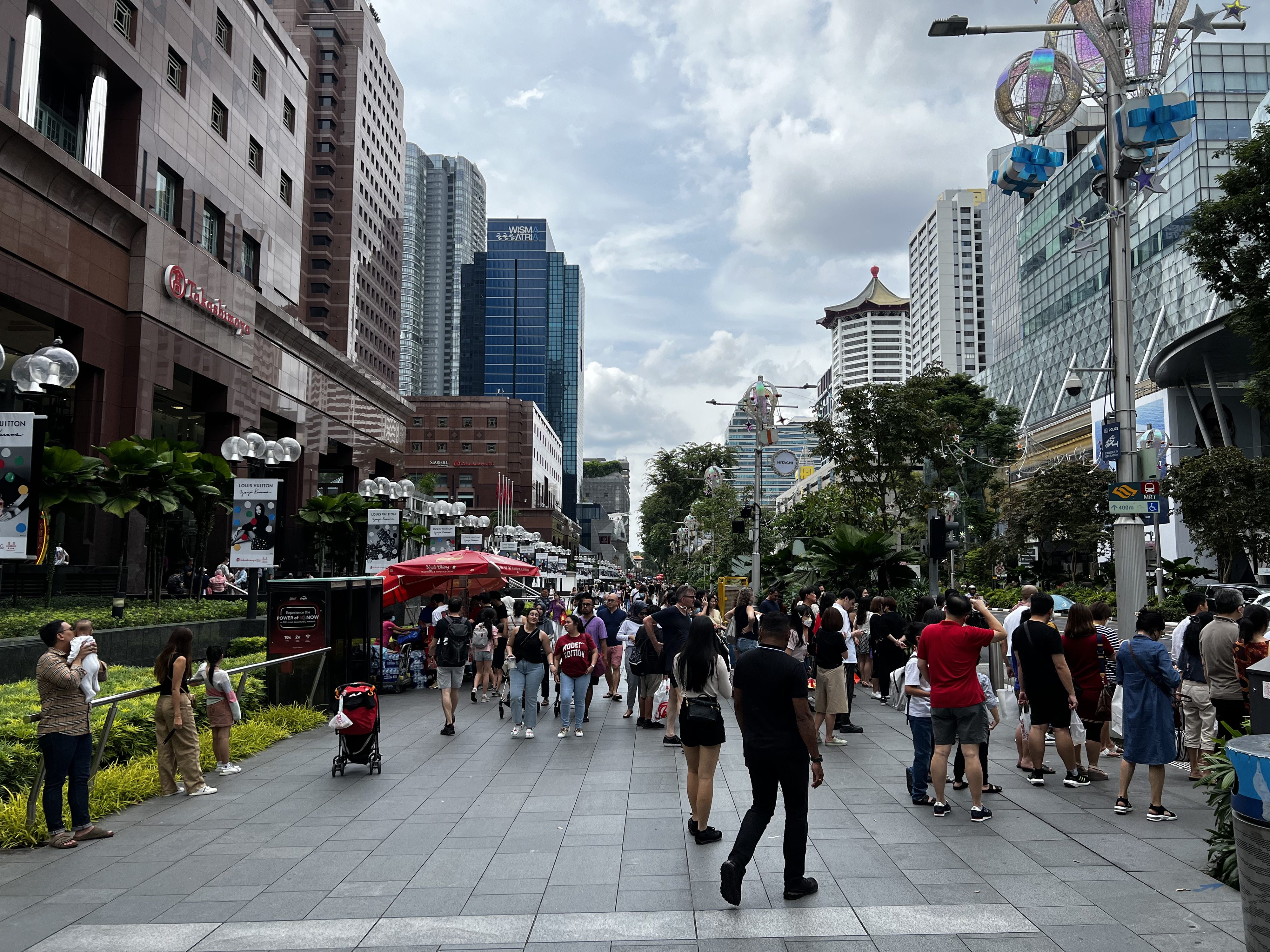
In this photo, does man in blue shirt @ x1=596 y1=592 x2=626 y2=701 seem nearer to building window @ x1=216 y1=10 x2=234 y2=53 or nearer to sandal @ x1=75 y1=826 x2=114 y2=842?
sandal @ x1=75 y1=826 x2=114 y2=842

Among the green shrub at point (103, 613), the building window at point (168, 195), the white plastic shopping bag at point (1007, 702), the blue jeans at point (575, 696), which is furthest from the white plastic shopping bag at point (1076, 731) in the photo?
the building window at point (168, 195)

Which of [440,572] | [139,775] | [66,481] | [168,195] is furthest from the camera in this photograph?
[168,195]

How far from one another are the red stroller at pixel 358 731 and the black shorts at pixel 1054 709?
6867 mm

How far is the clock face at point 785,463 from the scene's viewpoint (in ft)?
81.6

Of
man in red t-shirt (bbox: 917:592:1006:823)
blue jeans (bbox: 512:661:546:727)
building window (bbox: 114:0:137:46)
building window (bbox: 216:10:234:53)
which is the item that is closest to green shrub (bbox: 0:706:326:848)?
blue jeans (bbox: 512:661:546:727)

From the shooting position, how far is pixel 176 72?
29.1 meters

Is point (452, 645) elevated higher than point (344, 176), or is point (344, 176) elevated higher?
point (344, 176)

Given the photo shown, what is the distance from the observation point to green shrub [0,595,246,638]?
1496cm

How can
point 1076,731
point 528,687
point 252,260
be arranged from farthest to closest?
point 252,260
point 528,687
point 1076,731

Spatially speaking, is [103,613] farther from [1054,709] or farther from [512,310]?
[512,310]

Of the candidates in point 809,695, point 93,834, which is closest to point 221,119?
point 93,834

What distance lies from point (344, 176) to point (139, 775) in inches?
3497

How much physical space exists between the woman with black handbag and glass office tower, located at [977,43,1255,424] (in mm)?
46784

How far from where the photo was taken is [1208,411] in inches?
2074
